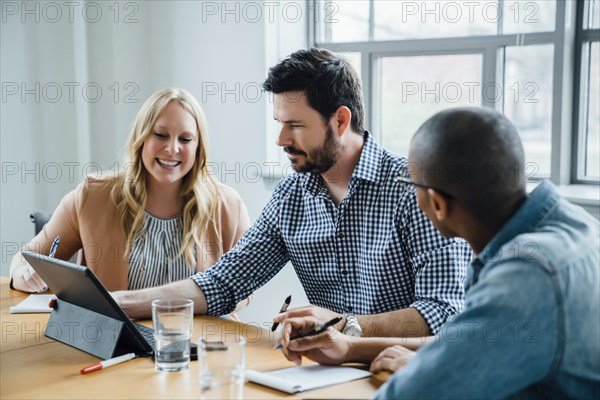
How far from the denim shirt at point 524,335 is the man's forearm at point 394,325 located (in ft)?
2.06

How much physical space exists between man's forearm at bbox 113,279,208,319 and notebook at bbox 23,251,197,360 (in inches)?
6.6

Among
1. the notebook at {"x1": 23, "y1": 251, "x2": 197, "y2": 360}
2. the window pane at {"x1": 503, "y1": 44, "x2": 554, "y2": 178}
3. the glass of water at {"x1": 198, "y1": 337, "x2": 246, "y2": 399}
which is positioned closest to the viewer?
the glass of water at {"x1": 198, "y1": 337, "x2": 246, "y2": 399}

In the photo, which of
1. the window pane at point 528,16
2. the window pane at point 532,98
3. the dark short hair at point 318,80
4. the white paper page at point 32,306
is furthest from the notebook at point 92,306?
the window pane at point 528,16

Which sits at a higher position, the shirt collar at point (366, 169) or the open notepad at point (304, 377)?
the shirt collar at point (366, 169)

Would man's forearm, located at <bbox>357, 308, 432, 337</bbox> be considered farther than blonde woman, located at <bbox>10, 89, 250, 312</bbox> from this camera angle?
No

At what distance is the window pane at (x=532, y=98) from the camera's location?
3.03 m

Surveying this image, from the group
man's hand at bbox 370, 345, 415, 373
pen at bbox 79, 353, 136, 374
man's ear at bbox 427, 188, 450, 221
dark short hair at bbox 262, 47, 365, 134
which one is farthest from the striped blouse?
man's ear at bbox 427, 188, 450, 221

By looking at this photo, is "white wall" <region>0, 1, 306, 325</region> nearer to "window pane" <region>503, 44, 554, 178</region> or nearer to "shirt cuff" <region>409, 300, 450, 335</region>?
"window pane" <region>503, 44, 554, 178</region>

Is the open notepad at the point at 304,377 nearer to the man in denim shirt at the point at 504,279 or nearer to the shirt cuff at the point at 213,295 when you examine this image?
the man in denim shirt at the point at 504,279

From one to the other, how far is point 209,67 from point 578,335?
9.59ft

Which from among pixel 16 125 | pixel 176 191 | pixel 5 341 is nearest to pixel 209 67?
pixel 16 125

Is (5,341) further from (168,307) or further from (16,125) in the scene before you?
(16,125)

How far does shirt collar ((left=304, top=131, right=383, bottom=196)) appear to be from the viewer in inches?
80.7

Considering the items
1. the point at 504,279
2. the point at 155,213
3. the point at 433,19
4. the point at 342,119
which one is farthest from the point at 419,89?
the point at 504,279
